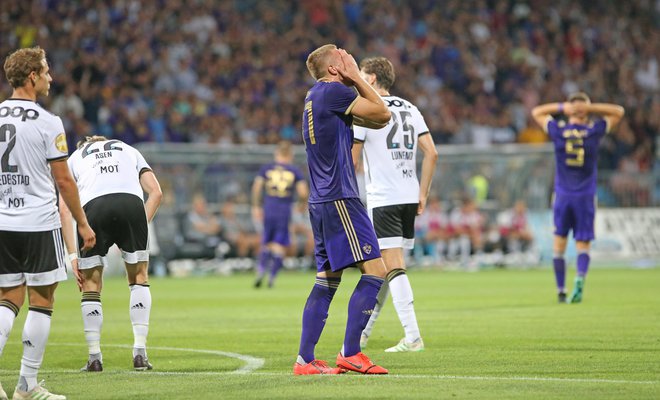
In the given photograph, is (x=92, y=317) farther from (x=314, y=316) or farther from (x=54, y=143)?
(x=54, y=143)

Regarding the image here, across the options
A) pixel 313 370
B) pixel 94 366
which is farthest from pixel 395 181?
pixel 94 366

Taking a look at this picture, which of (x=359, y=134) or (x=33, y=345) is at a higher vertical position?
(x=359, y=134)

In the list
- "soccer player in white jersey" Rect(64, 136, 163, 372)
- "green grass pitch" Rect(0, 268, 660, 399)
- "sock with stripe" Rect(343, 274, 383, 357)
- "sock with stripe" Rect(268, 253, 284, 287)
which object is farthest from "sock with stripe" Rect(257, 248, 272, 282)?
"sock with stripe" Rect(343, 274, 383, 357)

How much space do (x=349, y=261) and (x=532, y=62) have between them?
29.0 metres

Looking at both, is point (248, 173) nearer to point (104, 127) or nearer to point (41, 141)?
point (104, 127)

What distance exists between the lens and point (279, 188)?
22359mm

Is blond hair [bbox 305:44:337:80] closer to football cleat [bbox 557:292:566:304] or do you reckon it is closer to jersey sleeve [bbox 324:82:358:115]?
jersey sleeve [bbox 324:82:358:115]

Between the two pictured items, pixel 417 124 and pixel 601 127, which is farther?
pixel 601 127

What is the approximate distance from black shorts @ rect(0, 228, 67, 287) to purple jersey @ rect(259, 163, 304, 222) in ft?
47.9

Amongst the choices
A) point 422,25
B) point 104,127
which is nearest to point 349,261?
point 104,127

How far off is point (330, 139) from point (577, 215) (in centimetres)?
855

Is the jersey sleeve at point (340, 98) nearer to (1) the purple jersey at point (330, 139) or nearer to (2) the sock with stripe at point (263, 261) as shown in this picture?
(1) the purple jersey at point (330, 139)

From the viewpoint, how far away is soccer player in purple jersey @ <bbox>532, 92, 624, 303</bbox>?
16.2 meters

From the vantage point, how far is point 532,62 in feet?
119
